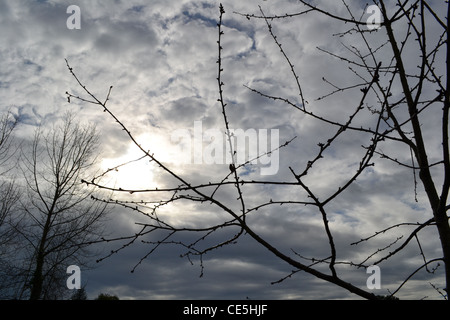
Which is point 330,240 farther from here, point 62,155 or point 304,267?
point 62,155

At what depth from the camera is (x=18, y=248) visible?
12188mm

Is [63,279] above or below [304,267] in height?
below

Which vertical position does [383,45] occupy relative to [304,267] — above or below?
above

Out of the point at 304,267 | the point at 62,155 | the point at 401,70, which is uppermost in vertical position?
the point at 62,155
